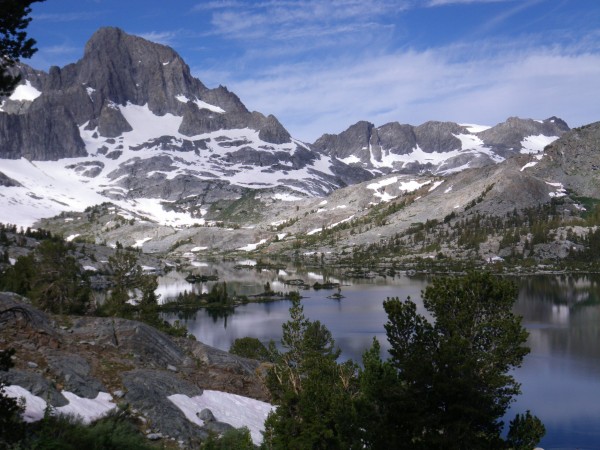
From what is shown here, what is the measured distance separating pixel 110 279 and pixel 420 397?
13687 cm

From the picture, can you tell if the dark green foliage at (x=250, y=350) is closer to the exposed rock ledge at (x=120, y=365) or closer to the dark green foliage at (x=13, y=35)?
the exposed rock ledge at (x=120, y=365)

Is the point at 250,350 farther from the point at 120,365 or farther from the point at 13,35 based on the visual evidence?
the point at 13,35

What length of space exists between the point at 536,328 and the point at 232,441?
74.6m

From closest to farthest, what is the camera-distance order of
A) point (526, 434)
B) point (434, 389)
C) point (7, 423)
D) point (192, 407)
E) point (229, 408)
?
point (7, 423) < point (434, 389) < point (526, 434) < point (192, 407) < point (229, 408)

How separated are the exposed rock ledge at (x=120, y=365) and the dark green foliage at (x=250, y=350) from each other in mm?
21004

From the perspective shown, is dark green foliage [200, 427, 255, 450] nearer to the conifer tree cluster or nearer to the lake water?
the conifer tree cluster

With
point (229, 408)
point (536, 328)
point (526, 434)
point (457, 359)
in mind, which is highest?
point (457, 359)

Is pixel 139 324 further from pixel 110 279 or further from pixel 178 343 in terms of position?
pixel 110 279

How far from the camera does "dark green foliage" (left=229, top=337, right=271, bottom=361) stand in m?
56.0

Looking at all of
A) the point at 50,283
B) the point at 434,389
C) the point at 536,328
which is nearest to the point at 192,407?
the point at 434,389

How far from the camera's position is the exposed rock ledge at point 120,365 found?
21.6 metres

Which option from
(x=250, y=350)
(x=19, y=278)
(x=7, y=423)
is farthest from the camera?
(x=19, y=278)

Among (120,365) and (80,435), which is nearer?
(80,435)

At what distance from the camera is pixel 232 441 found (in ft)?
70.4
